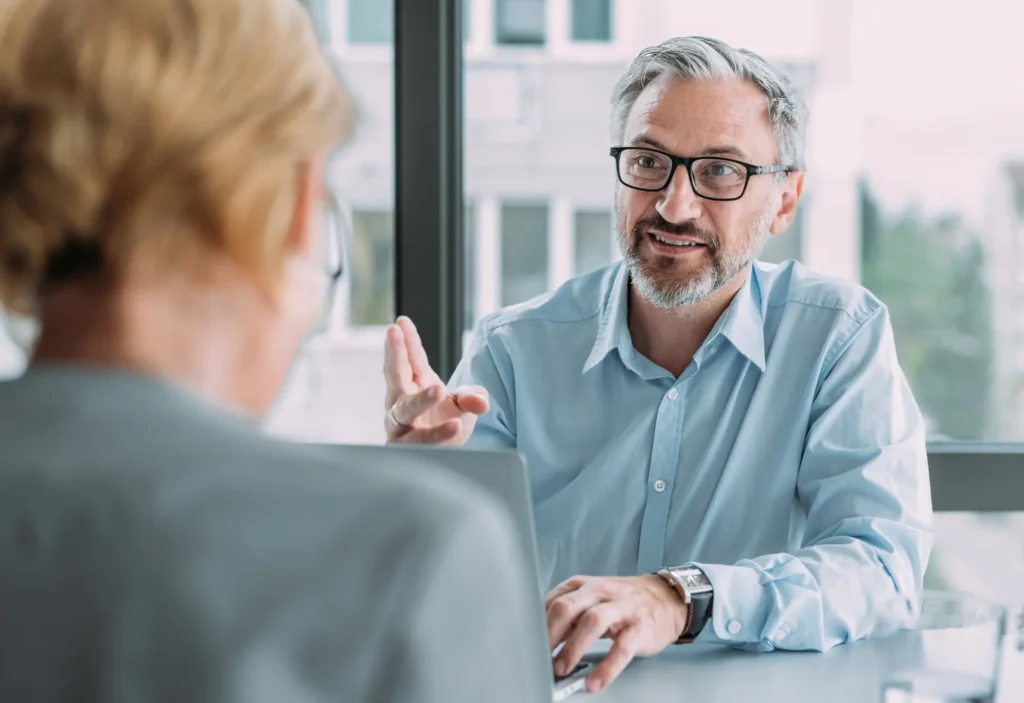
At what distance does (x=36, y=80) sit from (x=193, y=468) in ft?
0.75

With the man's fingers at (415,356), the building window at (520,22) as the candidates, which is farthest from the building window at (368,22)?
the man's fingers at (415,356)

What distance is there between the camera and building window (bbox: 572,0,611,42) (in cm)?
225

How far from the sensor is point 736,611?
1219 millimetres

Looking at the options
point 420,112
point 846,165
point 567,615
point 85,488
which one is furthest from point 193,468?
point 846,165

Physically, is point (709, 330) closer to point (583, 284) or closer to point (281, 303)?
point (583, 284)

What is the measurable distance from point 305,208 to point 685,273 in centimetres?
118

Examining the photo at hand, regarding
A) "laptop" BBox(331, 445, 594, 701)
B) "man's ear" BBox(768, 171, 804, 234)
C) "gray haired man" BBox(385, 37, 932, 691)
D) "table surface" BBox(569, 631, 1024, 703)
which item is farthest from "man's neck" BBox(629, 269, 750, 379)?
"laptop" BBox(331, 445, 594, 701)

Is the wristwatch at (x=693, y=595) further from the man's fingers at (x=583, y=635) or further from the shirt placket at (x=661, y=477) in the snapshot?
the shirt placket at (x=661, y=477)

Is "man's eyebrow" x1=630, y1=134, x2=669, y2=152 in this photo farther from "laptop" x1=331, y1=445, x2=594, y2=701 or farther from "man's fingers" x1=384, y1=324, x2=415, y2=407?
"laptop" x1=331, y1=445, x2=594, y2=701

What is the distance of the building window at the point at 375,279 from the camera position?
221 cm

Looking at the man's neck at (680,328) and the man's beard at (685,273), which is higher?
the man's beard at (685,273)

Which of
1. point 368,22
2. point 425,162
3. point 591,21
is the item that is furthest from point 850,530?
point 368,22

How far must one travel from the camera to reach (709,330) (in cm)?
177

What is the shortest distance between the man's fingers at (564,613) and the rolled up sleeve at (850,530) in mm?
187
